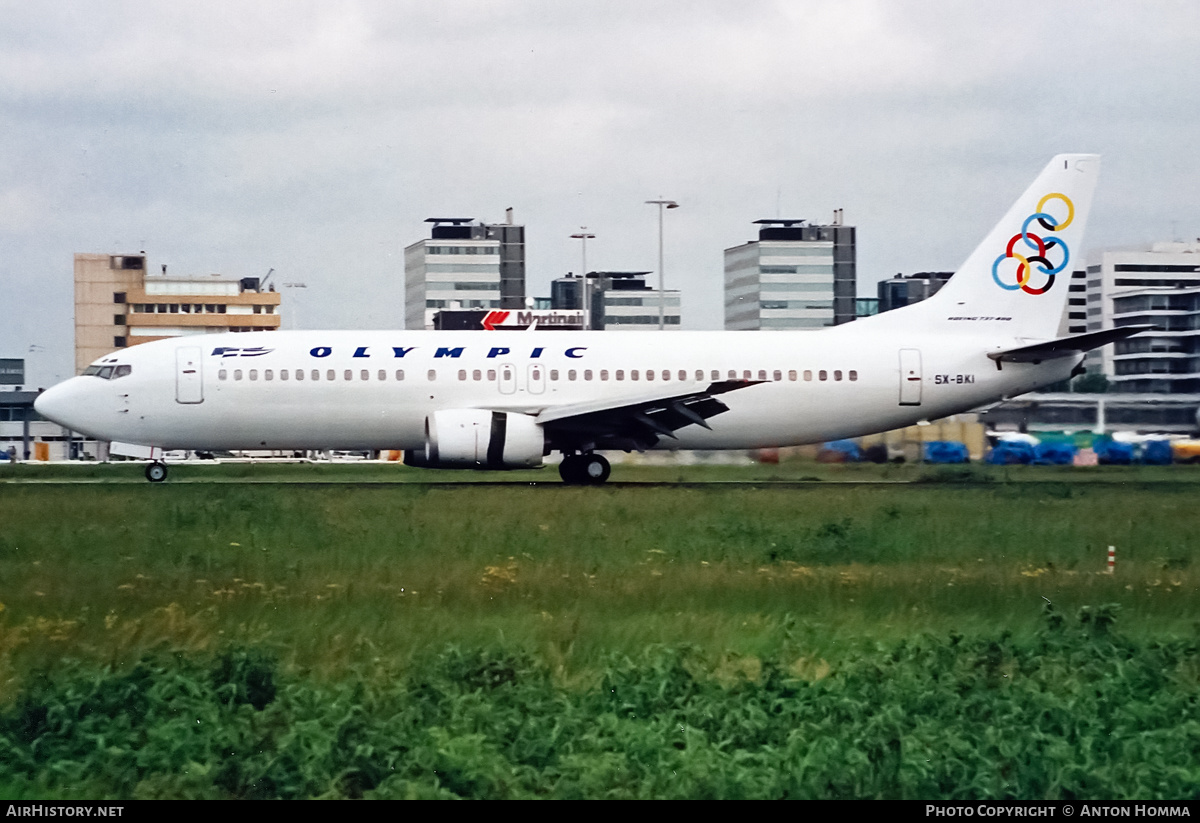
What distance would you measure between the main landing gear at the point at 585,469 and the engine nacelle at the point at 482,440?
1955 millimetres

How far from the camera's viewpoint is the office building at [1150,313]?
264 feet

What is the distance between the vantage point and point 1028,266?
123 ft

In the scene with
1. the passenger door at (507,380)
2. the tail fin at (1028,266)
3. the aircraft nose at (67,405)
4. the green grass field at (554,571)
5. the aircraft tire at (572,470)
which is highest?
the tail fin at (1028,266)

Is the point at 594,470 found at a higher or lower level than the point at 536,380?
lower

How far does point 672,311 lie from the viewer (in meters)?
189

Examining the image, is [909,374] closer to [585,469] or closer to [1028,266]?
[1028,266]

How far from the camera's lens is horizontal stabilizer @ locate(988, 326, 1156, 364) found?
3464cm

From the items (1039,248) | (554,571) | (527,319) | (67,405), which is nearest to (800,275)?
(527,319)

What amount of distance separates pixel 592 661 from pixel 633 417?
21.4m

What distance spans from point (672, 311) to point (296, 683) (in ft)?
586

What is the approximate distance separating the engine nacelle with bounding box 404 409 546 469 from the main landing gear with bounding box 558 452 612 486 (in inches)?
77.0

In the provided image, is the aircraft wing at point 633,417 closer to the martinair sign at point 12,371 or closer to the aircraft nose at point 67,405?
the aircraft nose at point 67,405

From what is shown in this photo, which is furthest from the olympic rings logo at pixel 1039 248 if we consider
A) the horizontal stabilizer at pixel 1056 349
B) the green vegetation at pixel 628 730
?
the green vegetation at pixel 628 730
